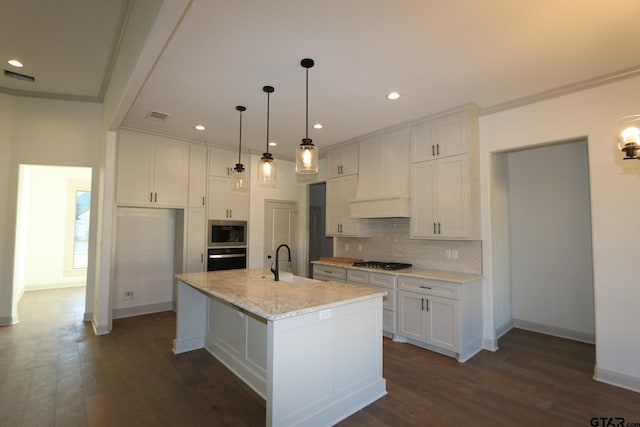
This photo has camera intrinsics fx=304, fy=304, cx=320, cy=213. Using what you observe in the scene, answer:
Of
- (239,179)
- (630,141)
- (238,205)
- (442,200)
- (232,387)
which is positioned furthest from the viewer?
(238,205)

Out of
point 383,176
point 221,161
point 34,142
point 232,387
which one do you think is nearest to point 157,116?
point 221,161

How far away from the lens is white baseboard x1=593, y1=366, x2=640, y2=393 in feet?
8.84

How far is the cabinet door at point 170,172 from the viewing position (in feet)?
15.8

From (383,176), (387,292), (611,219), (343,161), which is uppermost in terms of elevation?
(343,161)

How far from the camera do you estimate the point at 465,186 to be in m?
3.61

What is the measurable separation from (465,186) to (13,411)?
185 inches

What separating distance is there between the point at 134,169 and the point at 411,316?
4.45m

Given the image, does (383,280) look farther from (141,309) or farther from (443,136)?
(141,309)

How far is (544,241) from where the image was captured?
4.22 metres

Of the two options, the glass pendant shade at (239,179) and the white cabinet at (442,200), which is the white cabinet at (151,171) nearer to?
the glass pendant shade at (239,179)

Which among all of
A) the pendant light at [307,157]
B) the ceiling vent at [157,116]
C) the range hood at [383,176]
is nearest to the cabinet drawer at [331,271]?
the range hood at [383,176]

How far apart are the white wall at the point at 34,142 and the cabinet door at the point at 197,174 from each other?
146cm

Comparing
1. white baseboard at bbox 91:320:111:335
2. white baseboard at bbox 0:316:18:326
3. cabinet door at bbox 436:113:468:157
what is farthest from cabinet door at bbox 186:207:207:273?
cabinet door at bbox 436:113:468:157

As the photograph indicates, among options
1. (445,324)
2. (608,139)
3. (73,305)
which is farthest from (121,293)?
(608,139)
